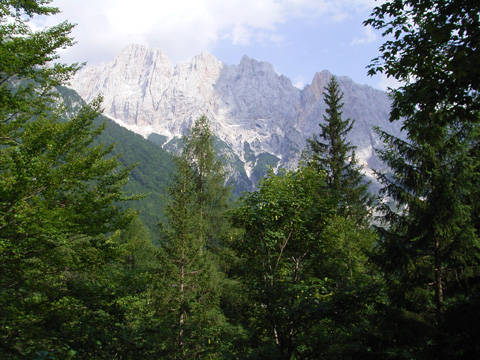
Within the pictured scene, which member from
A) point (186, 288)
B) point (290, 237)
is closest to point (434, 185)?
point (290, 237)

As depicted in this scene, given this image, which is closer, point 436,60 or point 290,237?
point 436,60

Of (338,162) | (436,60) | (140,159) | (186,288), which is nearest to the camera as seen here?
(436,60)

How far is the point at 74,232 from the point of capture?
7258mm

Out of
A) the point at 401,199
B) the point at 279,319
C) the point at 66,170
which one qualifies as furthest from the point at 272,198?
the point at 66,170

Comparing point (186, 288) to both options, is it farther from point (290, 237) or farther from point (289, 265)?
point (290, 237)

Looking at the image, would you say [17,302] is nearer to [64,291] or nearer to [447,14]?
[64,291]

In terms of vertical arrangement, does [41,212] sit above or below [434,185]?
below

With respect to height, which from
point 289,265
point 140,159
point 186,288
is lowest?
point 186,288

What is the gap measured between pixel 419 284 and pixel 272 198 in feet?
15.0

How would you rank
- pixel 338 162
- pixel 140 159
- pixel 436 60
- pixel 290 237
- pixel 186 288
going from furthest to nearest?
pixel 140 159
pixel 338 162
pixel 186 288
pixel 290 237
pixel 436 60

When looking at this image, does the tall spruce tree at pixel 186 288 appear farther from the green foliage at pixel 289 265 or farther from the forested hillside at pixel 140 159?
the forested hillside at pixel 140 159

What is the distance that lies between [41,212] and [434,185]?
32.8 feet

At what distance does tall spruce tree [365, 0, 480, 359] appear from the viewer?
13.5 feet

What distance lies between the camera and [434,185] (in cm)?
862
